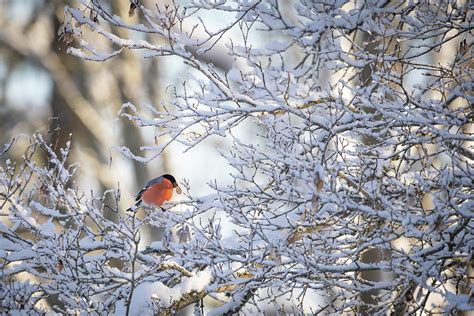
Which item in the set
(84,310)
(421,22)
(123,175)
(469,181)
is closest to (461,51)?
(421,22)

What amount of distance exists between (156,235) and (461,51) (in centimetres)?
725

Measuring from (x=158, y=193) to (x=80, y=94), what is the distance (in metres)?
6.25

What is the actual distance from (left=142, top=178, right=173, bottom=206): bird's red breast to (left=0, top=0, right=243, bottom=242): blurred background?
443 centimetres

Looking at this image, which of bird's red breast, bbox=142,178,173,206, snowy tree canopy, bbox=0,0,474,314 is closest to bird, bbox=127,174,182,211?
bird's red breast, bbox=142,178,173,206

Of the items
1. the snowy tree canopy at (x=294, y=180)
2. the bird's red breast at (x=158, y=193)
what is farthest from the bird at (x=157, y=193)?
the snowy tree canopy at (x=294, y=180)

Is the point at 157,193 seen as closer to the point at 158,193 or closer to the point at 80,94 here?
the point at 158,193

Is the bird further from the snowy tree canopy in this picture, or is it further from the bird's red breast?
the snowy tree canopy

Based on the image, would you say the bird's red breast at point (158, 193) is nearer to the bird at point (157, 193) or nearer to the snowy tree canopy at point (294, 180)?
the bird at point (157, 193)

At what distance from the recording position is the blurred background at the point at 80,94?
41.0 feet

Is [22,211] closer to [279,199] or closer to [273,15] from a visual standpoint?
[279,199]

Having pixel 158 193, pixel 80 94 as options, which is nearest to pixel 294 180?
pixel 158 193

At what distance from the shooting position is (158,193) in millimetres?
7613

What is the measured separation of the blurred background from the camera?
1250 centimetres

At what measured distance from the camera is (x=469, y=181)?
15.6 ft
